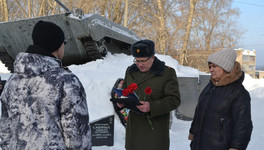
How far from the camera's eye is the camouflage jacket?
5.39 feet

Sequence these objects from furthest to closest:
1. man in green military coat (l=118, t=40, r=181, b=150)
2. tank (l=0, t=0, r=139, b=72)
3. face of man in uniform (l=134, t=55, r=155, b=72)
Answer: tank (l=0, t=0, r=139, b=72)
face of man in uniform (l=134, t=55, r=155, b=72)
man in green military coat (l=118, t=40, r=181, b=150)

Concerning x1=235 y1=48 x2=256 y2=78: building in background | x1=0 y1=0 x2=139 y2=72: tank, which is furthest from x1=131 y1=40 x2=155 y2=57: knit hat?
x1=235 y1=48 x2=256 y2=78: building in background

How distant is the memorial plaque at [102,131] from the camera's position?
4738mm

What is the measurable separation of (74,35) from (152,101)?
6.09 metres

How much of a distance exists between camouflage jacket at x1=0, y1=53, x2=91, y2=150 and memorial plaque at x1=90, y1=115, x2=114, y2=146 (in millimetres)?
3068

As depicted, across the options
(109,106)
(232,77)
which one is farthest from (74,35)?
(232,77)

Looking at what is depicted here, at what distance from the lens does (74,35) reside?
8.08 m

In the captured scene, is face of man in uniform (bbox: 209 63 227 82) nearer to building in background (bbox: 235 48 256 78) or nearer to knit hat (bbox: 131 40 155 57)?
knit hat (bbox: 131 40 155 57)

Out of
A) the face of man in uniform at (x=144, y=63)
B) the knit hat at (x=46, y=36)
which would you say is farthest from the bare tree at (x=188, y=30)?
the knit hat at (x=46, y=36)

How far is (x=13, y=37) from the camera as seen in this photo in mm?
8711

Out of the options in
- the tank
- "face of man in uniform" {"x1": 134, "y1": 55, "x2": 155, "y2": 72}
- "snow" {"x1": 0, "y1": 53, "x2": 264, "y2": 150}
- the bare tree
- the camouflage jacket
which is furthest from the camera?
the bare tree

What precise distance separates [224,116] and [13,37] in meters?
8.04

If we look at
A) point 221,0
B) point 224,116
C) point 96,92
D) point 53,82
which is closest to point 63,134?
point 53,82

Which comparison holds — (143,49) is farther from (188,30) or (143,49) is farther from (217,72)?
(188,30)
